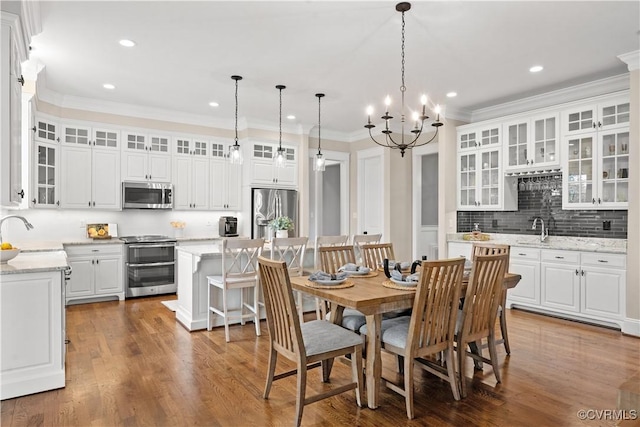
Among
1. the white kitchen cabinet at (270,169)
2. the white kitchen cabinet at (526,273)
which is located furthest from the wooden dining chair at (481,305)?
the white kitchen cabinet at (270,169)

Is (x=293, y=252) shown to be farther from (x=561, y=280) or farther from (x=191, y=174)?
(x=561, y=280)

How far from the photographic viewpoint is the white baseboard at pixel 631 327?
4.01 meters

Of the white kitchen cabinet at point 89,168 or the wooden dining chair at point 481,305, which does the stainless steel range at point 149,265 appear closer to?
the white kitchen cabinet at point 89,168

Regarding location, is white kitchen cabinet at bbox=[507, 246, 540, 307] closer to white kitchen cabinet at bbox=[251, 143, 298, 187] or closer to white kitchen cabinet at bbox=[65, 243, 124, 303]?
white kitchen cabinet at bbox=[251, 143, 298, 187]

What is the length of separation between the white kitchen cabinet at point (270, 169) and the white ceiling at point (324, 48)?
1.29 metres

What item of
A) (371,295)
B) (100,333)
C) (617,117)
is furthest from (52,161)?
(617,117)

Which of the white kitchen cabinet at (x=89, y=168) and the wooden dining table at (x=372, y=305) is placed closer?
the wooden dining table at (x=372, y=305)

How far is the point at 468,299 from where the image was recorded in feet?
8.84

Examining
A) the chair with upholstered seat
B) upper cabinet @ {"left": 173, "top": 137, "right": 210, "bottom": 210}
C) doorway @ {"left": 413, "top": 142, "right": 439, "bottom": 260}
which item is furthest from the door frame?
the chair with upholstered seat

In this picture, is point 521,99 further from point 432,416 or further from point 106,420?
point 106,420

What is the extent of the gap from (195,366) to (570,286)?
412 centimetres

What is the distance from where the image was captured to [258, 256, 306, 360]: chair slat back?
232 centimetres

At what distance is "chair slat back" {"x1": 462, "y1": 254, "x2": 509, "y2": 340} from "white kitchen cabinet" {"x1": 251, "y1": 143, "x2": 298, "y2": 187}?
4619mm

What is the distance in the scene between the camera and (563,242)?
5.00m
